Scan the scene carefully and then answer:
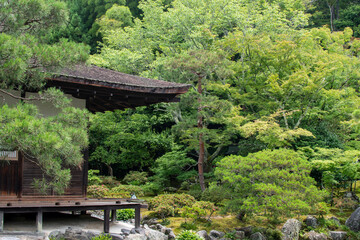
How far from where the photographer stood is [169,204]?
14.9m

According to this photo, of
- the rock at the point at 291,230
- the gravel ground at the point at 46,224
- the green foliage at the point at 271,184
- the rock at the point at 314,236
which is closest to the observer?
the gravel ground at the point at 46,224

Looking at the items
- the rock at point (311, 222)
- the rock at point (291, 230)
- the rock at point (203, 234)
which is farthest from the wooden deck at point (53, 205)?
the rock at point (311, 222)

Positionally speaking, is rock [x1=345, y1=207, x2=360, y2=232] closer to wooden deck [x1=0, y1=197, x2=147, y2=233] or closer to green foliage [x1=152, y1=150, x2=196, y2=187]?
green foliage [x1=152, y1=150, x2=196, y2=187]

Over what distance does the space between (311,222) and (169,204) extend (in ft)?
17.1

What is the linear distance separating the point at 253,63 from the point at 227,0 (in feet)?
18.3

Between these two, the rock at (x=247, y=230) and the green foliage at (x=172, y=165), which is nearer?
the rock at (x=247, y=230)

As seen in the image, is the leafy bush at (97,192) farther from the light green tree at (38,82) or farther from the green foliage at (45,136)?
the green foliage at (45,136)

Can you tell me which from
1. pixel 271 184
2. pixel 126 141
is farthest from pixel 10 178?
pixel 126 141

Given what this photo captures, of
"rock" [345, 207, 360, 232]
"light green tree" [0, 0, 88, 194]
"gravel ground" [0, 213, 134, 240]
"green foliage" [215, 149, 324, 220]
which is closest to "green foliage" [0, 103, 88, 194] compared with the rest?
"light green tree" [0, 0, 88, 194]

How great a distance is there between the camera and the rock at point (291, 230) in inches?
525

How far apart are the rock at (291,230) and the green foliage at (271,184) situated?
1.80 feet

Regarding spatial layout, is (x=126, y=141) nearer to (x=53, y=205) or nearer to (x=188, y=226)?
(x=188, y=226)

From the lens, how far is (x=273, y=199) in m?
12.5

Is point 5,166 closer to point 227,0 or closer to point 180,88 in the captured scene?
point 180,88
